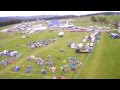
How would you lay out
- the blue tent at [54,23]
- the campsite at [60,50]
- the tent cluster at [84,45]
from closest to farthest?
the campsite at [60,50], the tent cluster at [84,45], the blue tent at [54,23]

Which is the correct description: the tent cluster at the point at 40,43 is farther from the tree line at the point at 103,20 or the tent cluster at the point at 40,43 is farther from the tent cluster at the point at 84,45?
the tree line at the point at 103,20

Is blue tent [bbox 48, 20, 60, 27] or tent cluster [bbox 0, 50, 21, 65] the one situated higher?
blue tent [bbox 48, 20, 60, 27]

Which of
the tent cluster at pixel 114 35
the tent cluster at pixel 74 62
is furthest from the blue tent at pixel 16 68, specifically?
the tent cluster at pixel 114 35

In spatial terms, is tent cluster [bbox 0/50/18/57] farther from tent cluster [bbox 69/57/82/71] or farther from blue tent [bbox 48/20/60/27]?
tent cluster [bbox 69/57/82/71]

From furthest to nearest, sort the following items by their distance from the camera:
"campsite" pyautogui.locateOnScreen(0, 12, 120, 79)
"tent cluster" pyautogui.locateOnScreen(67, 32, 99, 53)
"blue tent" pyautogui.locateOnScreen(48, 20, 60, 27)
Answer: "blue tent" pyautogui.locateOnScreen(48, 20, 60, 27), "tent cluster" pyautogui.locateOnScreen(67, 32, 99, 53), "campsite" pyautogui.locateOnScreen(0, 12, 120, 79)

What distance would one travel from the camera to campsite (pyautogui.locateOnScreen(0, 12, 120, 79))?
477 centimetres

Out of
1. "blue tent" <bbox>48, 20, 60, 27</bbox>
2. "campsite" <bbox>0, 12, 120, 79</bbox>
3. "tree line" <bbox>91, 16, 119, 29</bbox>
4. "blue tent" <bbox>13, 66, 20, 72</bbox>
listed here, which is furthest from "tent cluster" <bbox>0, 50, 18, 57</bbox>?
"tree line" <bbox>91, 16, 119, 29</bbox>

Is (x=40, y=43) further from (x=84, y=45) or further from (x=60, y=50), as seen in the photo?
(x=84, y=45)

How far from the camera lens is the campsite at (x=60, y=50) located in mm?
4770

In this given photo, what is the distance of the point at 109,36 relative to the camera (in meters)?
5.03

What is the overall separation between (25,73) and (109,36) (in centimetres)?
189
